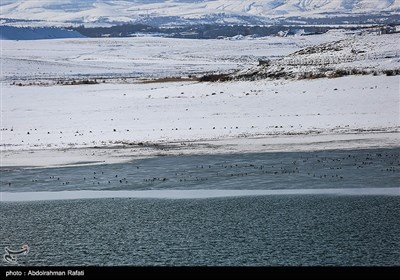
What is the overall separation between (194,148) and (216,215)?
8.35 m

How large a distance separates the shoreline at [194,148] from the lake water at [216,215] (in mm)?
792

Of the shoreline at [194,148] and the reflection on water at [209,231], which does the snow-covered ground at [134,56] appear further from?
the reflection on water at [209,231]

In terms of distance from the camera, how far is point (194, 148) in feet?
76.3

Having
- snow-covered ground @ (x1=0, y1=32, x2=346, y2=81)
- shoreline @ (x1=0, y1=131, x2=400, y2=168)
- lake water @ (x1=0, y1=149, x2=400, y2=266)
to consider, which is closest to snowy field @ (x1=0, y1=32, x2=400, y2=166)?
shoreline @ (x1=0, y1=131, x2=400, y2=168)

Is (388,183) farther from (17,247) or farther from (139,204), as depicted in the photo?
(17,247)

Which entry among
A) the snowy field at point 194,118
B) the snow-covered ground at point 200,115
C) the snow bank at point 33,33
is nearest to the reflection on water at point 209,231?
the snowy field at point 194,118

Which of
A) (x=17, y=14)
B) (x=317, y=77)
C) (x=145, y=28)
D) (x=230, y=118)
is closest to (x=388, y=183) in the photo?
(x=230, y=118)

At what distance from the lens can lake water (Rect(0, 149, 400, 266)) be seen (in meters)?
12.2

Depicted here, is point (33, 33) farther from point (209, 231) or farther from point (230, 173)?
point (209, 231)

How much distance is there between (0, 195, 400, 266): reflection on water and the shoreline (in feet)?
17.2

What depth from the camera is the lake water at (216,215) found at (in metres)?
12.2

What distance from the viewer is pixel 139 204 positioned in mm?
16203

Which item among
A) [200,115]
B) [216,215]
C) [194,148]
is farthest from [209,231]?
[200,115]

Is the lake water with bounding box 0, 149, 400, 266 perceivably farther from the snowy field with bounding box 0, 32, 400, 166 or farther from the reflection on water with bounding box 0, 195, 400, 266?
the snowy field with bounding box 0, 32, 400, 166
